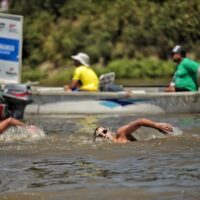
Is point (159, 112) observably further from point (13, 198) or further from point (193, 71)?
point (13, 198)

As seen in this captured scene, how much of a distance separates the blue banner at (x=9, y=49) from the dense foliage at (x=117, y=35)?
58.0 ft

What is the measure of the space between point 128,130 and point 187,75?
5049 millimetres

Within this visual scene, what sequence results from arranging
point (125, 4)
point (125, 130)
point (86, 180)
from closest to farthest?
point (86, 180) → point (125, 130) → point (125, 4)

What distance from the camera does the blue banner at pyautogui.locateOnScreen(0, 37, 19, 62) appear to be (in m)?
15.2

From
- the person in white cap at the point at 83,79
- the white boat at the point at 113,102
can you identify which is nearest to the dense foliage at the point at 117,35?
the person in white cap at the point at 83,79

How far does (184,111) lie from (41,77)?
2165 centimetres

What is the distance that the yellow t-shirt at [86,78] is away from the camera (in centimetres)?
1565

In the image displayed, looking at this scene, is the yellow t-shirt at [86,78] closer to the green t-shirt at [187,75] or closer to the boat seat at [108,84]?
the boat seat at [108,84]

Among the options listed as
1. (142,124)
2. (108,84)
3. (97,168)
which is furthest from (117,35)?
(97,168)

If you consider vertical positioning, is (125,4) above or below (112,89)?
above

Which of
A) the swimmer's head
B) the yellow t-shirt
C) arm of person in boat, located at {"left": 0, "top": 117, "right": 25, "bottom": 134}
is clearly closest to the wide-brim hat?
the yellow t-shirt

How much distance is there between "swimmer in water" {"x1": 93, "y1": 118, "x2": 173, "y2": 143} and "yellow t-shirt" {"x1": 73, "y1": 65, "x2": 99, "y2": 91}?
509 cm

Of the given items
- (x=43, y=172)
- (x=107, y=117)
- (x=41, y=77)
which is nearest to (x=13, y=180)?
(x=43, y=172)

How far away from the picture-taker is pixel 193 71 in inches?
595
